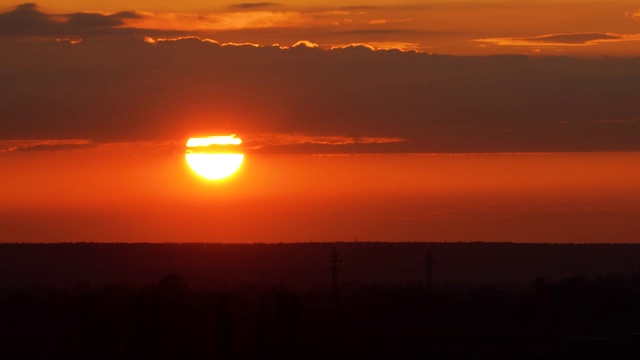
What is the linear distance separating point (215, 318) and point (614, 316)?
25045 mm

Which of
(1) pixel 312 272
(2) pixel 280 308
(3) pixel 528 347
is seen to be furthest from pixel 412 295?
(1) pixel 312 272

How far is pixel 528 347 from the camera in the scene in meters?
69.7

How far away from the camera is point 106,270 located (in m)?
187

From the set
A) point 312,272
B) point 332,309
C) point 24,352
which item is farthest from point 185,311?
point 312,272

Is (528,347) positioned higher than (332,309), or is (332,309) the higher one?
(332,309)

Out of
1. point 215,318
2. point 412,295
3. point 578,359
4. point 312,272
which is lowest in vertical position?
point 578,359

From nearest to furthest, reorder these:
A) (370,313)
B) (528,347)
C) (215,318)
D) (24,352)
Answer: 1. (24,352)
2. (528,347)
3. (215,318)
4. (370,313)

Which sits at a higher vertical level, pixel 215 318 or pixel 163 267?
pixel 163 267

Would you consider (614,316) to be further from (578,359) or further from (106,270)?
(106,270)

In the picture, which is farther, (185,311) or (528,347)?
(185,311)

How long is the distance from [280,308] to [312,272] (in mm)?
120111

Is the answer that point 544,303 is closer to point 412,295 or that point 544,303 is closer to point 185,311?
point 412,295

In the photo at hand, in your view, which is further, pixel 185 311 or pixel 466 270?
pixel 466 270

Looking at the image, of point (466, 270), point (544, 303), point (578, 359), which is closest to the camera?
point (578, 359)
